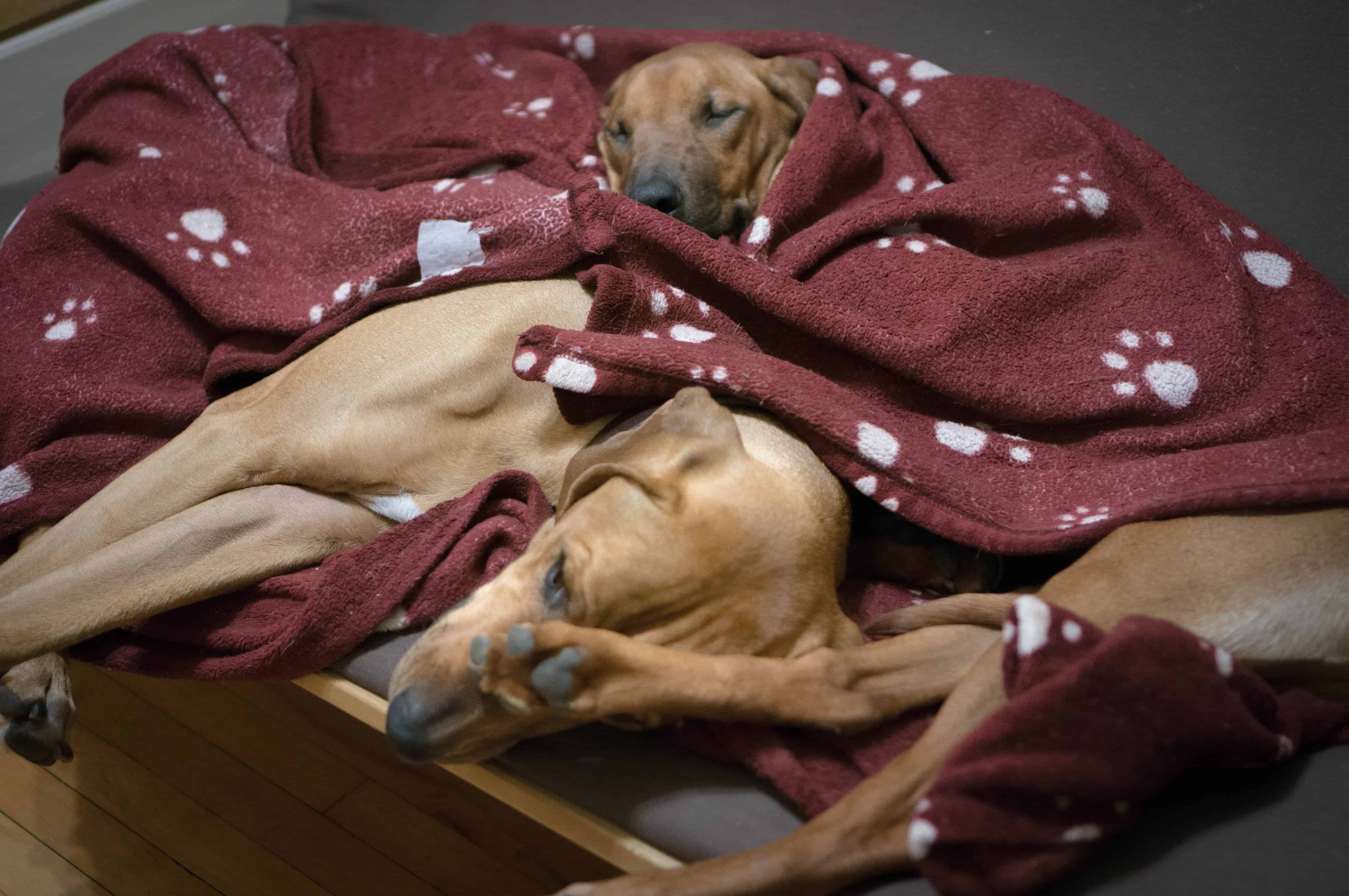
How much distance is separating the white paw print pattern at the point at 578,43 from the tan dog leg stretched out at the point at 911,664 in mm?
1676

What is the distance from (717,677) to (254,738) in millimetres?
1171

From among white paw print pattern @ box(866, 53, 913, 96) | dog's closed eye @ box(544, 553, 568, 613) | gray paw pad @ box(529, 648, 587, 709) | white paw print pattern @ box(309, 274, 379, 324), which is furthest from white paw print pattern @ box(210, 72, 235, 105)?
gray paw pad @ box(529, 648, 587, 709)

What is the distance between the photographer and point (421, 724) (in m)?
1.04

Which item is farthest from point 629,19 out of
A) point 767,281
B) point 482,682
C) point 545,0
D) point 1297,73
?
point 482,682

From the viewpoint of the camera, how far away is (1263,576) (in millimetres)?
1095

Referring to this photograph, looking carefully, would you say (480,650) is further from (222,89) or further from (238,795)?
(222,89)

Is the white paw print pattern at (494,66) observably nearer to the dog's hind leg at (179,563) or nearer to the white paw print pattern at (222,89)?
the white paw print pattern at (222,89)

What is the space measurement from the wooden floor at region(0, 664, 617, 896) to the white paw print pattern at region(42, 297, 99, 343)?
720 mm

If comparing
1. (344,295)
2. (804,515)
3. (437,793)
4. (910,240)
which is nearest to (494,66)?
(344,295)

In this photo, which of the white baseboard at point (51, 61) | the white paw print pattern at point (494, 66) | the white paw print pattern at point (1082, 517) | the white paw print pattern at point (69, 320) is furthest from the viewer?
the white baseboard at point (51, 61)

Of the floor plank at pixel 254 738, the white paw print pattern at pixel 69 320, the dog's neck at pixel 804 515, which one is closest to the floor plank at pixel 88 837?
the floor plank at pixel 254 738

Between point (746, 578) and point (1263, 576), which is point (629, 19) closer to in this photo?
point (746, 578)

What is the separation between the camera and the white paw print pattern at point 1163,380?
135 cm

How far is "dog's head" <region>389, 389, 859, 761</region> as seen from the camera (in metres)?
1.05
